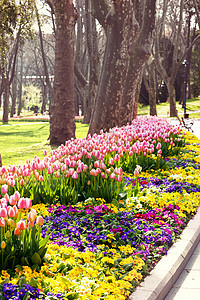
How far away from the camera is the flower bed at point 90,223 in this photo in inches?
139

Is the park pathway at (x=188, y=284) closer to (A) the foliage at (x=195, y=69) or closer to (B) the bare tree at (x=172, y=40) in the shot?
(B) the bare tree at (x=172, y=40)

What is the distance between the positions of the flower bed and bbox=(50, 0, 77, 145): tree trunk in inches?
232

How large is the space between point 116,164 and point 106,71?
526cm

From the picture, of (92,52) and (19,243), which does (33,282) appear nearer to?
(19,243)

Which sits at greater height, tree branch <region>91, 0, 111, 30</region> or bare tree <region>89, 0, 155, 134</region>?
tree branch <region>91, 0, 111, 30</region>

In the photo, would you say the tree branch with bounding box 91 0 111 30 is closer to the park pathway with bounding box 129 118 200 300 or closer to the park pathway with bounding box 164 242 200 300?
the park pathway with bounding box 129 118 200 300

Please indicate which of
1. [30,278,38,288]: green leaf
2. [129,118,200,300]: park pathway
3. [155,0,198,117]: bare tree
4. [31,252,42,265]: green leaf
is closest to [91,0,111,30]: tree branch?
[129,118,200,300]: park pathway

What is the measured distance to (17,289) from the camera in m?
3.27

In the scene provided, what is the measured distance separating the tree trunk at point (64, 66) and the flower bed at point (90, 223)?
591 cm

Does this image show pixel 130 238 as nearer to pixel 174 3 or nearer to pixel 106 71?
pixel 106 71

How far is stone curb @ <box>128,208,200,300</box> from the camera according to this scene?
11.8 feet

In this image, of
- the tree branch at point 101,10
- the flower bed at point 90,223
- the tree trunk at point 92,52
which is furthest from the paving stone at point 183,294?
the tree trunk at point 92,52

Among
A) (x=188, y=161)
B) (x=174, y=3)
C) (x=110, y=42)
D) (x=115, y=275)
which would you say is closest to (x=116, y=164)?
(x=188, y=161)

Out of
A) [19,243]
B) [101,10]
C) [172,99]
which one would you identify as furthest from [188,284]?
[172,99]
